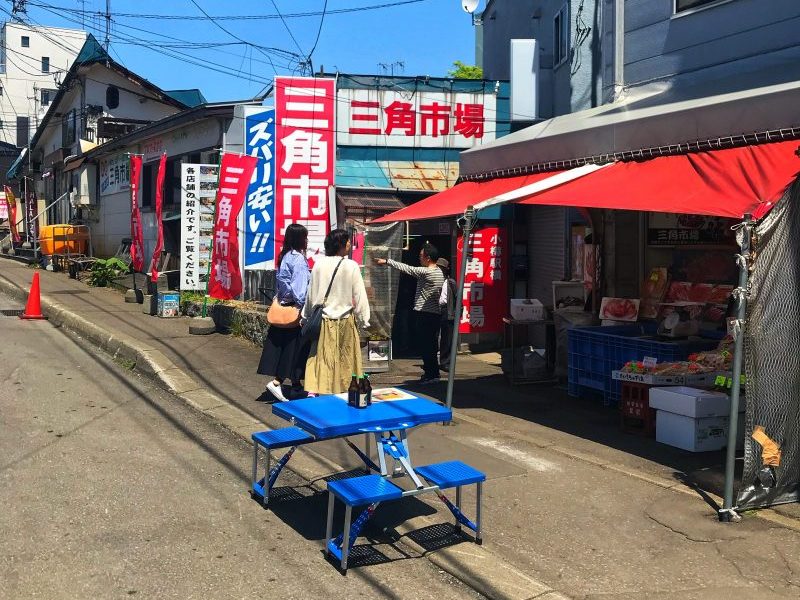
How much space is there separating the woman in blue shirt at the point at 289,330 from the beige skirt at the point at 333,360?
4.19ft

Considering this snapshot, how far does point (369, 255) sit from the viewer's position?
11.5 metres

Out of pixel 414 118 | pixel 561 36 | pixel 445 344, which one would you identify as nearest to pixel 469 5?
pixel 561 36

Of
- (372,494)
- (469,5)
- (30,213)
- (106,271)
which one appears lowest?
(372,494)

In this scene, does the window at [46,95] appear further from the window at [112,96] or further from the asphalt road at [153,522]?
the asphalt road at [153,522]

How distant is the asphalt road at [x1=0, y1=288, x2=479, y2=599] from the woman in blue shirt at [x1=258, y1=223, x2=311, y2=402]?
3.04 feet

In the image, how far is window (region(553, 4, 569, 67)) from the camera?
13422 millimetres

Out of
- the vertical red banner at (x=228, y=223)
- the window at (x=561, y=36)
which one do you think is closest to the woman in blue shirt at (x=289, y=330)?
the vertical red banner at (x=228, y=223)

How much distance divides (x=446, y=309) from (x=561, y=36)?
6030mm

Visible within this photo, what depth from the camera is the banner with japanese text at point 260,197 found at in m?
13.5

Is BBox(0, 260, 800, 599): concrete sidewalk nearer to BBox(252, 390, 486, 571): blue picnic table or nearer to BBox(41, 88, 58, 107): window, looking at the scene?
BBox(252, 390, 486, 571): blue picnic table

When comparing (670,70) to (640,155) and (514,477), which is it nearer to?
(640,155)

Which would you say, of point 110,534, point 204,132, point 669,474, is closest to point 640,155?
point 669,474

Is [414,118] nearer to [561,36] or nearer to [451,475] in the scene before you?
[561,36]

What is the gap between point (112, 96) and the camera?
91.1 feet
